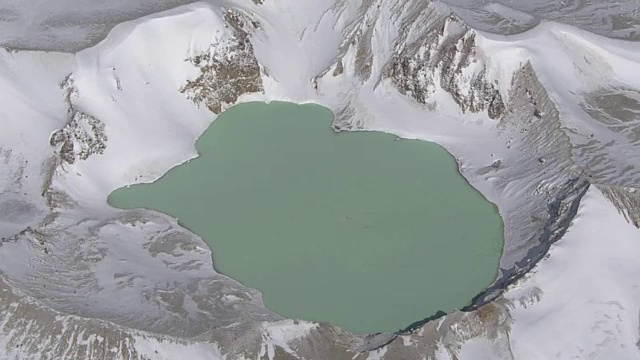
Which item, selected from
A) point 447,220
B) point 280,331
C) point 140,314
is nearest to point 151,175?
point 140,314

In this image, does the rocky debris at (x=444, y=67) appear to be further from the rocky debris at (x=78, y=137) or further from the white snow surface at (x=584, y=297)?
the rocky debris at (x=78, y=137)

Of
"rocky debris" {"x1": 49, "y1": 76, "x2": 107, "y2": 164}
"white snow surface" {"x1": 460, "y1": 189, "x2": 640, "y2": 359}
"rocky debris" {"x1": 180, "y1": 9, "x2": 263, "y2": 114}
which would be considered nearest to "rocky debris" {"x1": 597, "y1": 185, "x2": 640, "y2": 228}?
"white snow surface" {"x1": 460, "y1": 189, "x2": 640, "y2": 359}

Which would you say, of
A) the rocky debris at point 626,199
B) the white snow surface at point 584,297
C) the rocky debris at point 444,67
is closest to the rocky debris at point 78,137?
the rocky debris at point 444,67

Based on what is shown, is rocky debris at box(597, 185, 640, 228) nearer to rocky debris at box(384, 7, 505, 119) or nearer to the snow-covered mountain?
the snow-covered mountain

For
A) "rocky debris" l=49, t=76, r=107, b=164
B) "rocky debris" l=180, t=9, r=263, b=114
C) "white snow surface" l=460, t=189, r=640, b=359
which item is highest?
"rocky debris" l=180, t=9, r=263, b=114

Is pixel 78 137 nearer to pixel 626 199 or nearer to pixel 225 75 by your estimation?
pixel 225 75

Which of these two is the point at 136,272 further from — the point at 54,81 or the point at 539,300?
the point at 539,300
